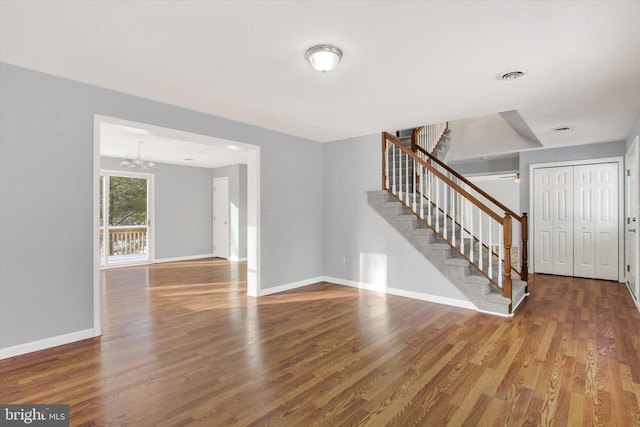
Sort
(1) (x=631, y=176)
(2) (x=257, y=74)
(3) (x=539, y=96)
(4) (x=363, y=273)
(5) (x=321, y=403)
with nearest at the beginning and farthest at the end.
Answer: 1. (5) (x=321, y=403)
2. (2) (x=257, y=74)
3. (3) (x=539, y=96)
4. (1) (x=631, y=176)
5. (4) (x=363, y=273)

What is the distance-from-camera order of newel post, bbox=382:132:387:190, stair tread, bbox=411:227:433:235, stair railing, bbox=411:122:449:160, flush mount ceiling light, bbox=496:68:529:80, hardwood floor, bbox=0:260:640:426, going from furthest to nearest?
stair railing, bbox=411:122:449:160
newel post, bbox=382:132:387:190
stair tread, bbox=411:227:433:235
flush mount ceiling light, bbox=496:68:529:80
hardwood floor, bbox=0:260:640:426

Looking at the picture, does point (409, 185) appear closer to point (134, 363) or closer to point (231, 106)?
point (231, 106)

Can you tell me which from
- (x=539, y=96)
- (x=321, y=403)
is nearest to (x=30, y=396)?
(x=321, y=403)

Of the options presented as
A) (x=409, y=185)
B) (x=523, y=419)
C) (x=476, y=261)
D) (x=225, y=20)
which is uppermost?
(x=225, y=20)

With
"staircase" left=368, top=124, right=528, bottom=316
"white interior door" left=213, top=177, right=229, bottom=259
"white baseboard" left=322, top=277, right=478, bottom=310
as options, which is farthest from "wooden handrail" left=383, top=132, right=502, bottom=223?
"white interior door" left=213, top=177, right=229, bottom=259

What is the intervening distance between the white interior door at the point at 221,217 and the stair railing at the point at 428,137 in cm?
510

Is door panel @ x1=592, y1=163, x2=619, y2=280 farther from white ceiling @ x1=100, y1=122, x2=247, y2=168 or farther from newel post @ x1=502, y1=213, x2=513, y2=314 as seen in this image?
white ceiling @ x1=100, y1=122, x2=247, y2=168

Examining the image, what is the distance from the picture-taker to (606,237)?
5.49 meters

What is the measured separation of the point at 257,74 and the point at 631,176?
17.0 feet

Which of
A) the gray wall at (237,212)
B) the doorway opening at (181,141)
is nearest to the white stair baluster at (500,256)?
the doorway opening at (181,141)

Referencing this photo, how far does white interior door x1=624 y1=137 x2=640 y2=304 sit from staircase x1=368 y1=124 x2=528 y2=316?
119cm

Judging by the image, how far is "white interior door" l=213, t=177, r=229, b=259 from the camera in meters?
8.49

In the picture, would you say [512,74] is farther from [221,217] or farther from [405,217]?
[221,217]

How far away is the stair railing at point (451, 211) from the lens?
378cm
